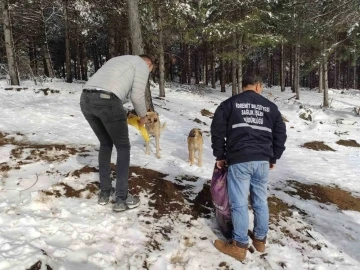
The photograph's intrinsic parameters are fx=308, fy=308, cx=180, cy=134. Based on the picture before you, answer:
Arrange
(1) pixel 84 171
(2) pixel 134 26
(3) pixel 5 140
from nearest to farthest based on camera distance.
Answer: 1. (1) pixel 84 171
2. (3) pixel 5 140
3. (2) pixel 134 26

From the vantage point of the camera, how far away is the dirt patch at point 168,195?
4.30 m

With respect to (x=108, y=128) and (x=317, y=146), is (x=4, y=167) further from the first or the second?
(x=317, y=146)

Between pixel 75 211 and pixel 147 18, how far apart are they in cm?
1458

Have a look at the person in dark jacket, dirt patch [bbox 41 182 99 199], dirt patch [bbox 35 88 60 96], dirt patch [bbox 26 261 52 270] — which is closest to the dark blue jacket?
the person in dark jacket

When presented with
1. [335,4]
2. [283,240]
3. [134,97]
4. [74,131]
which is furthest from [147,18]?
[283,240]

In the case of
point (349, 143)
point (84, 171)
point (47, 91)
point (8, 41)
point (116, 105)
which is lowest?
point (349, 143)

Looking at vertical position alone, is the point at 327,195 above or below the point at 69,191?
below

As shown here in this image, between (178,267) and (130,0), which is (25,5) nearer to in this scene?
(130,0)

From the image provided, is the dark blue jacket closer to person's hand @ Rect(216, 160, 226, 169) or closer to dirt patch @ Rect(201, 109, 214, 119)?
person's hand @ Rect(216, 160, 226, 169)

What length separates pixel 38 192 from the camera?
4359mm

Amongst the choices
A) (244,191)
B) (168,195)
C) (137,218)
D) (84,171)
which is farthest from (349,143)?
(137,218)

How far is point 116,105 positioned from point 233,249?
7.09 ft

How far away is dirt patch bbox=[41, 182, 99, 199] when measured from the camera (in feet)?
14.5

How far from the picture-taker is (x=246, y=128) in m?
3.28
